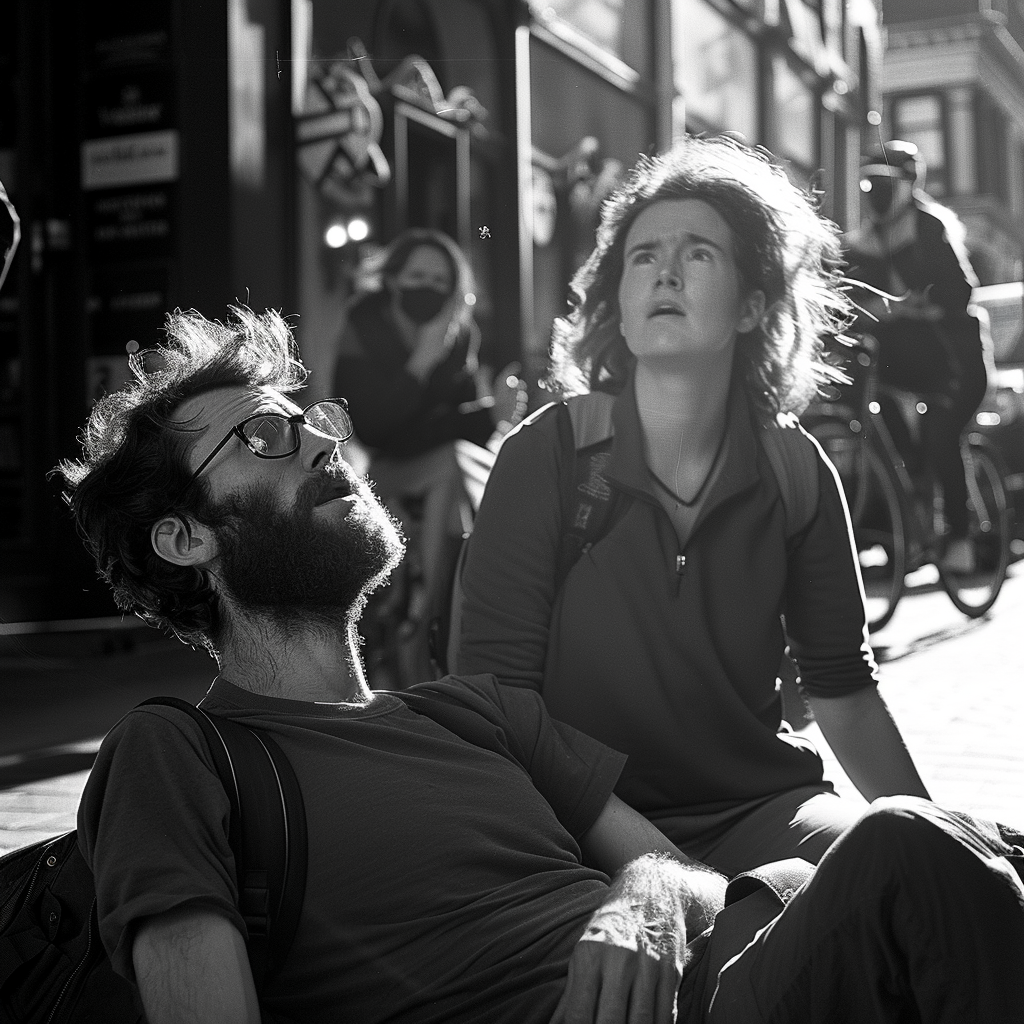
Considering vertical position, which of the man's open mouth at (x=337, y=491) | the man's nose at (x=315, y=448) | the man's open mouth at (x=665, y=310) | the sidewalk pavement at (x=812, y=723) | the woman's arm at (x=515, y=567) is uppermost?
the man's open mouth at (x=665, y=310)

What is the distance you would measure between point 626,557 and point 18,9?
20.6ft

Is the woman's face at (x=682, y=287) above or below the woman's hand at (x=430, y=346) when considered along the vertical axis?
below

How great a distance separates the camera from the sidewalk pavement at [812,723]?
349 cm

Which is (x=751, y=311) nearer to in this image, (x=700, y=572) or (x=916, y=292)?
(x=700, y=572)

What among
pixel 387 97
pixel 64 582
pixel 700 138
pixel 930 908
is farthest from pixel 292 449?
pixel 387 97

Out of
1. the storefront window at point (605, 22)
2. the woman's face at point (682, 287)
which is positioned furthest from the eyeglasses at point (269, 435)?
the storefront window at point (605, 22)

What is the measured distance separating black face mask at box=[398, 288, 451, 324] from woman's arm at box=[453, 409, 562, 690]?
2.84 meters

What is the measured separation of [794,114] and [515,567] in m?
3.07

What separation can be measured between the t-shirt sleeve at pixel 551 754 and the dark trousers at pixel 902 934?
→ 0.52m

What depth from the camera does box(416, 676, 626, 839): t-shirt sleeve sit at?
6.07 ft

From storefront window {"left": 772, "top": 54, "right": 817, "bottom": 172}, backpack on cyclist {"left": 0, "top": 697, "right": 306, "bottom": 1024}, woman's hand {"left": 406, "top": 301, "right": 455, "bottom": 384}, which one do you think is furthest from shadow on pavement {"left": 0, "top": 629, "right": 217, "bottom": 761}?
backpack on cyclist {"left": 0, "top": 697, "right": 306, "bottom": 1024}

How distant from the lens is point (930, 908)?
1.30m

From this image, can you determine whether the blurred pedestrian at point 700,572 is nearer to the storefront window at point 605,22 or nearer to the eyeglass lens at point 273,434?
the eyeglass lens at point 273,434

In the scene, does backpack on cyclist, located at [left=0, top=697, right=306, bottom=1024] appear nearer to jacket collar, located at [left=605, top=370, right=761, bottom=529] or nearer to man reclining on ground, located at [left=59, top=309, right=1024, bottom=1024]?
Answer: man reclining on ground, located at [left=59, top=309, right=1024, bottom=1024]
